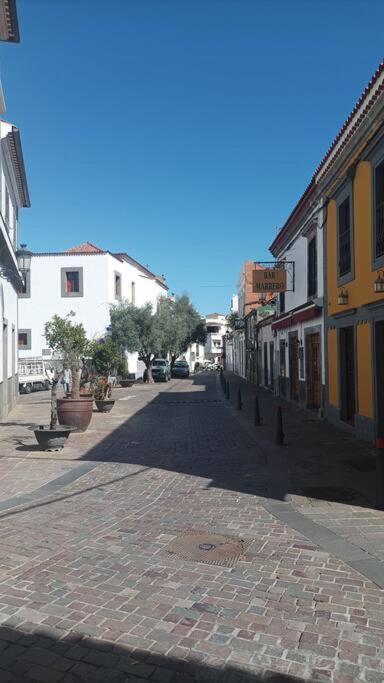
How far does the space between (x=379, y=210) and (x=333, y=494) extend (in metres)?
5.57

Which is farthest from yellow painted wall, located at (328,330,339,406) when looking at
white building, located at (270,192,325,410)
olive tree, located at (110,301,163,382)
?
olive tree, located at (110,301,163,382)

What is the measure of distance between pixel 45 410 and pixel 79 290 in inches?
700

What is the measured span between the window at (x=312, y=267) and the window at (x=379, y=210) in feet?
18.7

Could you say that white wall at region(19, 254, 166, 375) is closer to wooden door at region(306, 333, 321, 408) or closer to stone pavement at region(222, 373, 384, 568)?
wooden door at region(306, 333, 321, 408)

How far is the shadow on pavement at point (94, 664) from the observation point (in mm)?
2963

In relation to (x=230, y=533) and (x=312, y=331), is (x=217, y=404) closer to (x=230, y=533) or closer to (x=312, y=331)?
(x=312, y=331)

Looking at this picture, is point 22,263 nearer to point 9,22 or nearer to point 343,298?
point 9,22

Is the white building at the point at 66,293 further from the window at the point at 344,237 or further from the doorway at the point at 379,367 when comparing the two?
the doorway at the point at 379,367

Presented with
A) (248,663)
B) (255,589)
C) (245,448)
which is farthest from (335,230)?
(248,663)

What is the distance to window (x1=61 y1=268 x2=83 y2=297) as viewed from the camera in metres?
35.3

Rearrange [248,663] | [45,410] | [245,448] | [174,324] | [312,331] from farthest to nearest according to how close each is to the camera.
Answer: [174,324] < [45,410] < [312,331] < [245,448] < [248,663]

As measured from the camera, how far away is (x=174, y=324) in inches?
1529

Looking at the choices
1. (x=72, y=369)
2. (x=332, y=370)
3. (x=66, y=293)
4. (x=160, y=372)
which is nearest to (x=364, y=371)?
(x=332, y=370)

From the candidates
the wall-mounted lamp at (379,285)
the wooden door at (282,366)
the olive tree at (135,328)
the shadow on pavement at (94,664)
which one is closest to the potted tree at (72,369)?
the wall-mounted lamp at (379,285)
